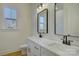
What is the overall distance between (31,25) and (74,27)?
2.36 m

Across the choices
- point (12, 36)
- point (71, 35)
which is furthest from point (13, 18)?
point (71, 35)

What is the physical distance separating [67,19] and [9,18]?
8.62 ft

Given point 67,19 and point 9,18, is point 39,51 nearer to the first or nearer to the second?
point 67,19

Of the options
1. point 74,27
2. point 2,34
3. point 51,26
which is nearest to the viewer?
point 74,27

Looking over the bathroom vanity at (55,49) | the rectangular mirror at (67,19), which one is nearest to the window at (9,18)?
the rectangular mirror at (67,19)

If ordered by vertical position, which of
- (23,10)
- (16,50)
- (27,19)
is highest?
(23,10)

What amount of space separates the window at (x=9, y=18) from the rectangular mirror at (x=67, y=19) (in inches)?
81.6

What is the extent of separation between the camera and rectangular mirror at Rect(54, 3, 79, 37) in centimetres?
154

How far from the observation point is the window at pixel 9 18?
3.64m

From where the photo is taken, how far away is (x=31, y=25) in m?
3.73

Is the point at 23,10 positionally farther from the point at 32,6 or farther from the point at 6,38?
the point at 6,38

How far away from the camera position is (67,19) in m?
1.74

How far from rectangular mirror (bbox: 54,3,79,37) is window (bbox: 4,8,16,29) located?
2.07 m

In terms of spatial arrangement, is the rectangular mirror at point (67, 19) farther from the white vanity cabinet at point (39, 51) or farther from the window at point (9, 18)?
the window at point (9, 18)
